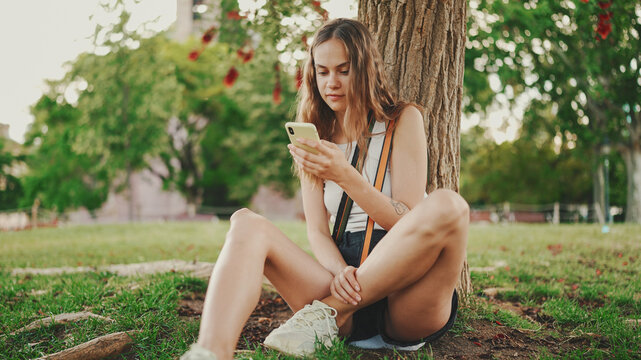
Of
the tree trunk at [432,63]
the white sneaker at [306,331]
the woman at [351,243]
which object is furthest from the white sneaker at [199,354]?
the tree trunk at [432,63]

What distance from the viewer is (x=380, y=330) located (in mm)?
2566

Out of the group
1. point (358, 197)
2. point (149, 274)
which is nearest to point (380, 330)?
point (358, 197)

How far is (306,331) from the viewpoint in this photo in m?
2.35

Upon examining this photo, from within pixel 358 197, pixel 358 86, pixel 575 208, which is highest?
pixel 358 86

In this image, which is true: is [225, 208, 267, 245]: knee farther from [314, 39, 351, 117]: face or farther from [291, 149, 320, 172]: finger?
[314, 39, 351, 117]: face

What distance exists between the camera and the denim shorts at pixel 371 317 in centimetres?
255

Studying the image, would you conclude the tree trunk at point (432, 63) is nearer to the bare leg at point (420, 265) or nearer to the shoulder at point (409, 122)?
the shoulder at point (409, 122)

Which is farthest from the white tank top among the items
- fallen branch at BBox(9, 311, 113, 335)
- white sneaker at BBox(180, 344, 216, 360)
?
fallen branch at BBox(9, 311, 113, 335)

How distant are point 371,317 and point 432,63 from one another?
1.72 m

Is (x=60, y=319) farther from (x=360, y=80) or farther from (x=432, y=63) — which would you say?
(x=432, y=63)

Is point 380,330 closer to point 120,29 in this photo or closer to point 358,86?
point 358,86

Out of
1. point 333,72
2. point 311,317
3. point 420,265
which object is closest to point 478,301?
point 420,265

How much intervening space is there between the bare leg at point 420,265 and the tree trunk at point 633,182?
17401mm

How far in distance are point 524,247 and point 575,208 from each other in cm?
2305
